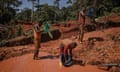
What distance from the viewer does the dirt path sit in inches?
264

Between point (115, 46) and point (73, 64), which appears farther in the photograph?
point (115, 46)

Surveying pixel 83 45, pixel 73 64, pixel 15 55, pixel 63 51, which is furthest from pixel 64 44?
pixel 15 55

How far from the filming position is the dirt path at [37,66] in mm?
6699

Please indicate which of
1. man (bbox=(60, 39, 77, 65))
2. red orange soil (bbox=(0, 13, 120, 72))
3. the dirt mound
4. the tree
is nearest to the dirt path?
red orange soil (bbox=(0, 13, 120, 72))

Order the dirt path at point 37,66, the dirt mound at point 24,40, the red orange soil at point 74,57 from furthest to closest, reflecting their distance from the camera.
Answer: the dirt mound at point 24,40
the red orange soil at point 74,57
the dirt path at point 37,66

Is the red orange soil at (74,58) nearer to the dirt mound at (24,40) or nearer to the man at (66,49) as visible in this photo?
the man at (66,49)

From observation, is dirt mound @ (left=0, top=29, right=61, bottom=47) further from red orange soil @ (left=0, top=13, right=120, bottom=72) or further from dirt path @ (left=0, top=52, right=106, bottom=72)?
dirt path @ (left=0, top=52, right=106, bottom=72)

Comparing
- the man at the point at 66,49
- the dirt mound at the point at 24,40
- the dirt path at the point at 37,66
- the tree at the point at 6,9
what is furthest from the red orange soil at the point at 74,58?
the tree at the point at 6,9

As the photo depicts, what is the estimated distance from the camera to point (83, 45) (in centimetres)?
873

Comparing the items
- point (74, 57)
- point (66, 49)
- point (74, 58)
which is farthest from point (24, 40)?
point (66, 49)

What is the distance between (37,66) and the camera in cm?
730

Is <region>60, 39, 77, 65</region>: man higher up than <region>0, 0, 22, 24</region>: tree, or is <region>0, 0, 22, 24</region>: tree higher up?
<region>60, 39, 77, 65</region>: man

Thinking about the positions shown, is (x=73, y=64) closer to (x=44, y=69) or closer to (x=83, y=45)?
(x=44, y=69)

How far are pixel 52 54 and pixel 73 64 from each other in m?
1.63
